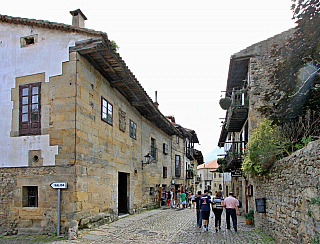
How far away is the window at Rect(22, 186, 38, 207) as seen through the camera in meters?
8.76

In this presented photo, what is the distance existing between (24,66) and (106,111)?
322 cm

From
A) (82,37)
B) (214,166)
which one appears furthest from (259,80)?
(214,166)

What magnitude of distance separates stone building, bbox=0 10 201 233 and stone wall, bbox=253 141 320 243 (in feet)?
17.9

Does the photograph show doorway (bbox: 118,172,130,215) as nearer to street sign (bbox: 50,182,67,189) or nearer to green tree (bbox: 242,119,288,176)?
street sign (bbox: 50,182,67,189)

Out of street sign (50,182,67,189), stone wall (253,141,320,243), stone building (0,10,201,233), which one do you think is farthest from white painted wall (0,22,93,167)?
stone wall (253,141,320,243)

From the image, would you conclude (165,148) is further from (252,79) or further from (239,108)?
(252,79)

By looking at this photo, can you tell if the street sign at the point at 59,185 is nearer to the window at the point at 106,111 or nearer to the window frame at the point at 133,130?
the window at the point at 106,111

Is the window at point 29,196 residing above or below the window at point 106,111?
below

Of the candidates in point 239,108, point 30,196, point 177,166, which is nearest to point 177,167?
point 177,166

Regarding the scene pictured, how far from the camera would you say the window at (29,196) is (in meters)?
8.76

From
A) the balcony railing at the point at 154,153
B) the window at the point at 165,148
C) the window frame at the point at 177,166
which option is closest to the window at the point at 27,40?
the balcony railing at the point at 154,153

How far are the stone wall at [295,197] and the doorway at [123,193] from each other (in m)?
6.63

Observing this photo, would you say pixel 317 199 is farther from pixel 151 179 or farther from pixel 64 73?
pixel 151 179

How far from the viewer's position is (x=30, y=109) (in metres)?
9.16
